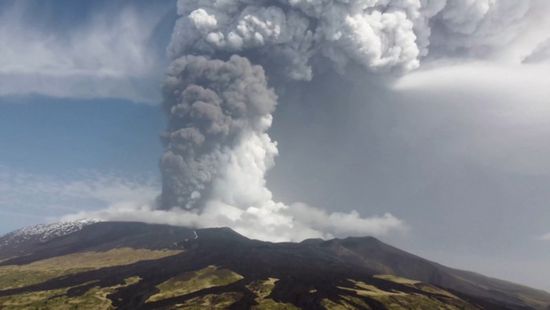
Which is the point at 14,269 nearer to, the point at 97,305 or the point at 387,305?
the point at 97,305

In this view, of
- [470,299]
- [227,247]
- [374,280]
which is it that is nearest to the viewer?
[470,299]

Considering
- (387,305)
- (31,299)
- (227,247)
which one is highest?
(227,247)

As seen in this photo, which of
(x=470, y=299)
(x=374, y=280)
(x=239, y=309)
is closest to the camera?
(x=239, y=309)

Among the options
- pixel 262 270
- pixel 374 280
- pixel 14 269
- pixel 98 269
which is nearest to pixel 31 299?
pixel 98 269

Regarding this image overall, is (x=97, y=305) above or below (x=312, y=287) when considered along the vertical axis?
below

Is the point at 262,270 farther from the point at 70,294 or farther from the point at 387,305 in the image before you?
the point at 70,294

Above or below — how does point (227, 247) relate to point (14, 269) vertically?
above

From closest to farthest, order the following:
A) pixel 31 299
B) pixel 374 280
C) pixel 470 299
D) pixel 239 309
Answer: pixel 239 309 < pixel 31 299 < pixel 470 299 < pixel 374 280

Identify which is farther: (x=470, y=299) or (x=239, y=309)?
(x=470, y=299)

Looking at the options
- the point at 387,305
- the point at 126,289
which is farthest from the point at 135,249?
the point at 387,305
